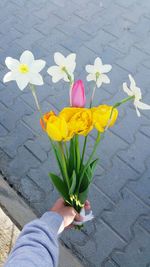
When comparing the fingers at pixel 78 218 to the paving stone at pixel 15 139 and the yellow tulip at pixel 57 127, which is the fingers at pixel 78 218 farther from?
the paving stone at pixel 15 139

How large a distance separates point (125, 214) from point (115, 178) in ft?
0.83

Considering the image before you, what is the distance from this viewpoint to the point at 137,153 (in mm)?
2402

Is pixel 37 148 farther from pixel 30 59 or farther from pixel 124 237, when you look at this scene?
pixel 30 59

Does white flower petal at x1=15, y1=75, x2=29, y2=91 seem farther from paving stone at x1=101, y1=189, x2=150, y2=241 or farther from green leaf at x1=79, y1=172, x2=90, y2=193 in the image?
paving stone at x1=101, y1=189, x2=150, y2=241

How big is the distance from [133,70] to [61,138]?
203 cm

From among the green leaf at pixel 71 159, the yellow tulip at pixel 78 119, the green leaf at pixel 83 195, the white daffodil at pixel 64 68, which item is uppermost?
the white daffodil at pixel 64 68

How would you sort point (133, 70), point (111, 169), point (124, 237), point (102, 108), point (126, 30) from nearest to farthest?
1. point (102, 108)
2. point (124, 237)
3. point (111, 169)
4. point (133, 70)
5. point (126, 30)

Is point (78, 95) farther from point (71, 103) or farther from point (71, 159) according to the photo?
point (71, 159)

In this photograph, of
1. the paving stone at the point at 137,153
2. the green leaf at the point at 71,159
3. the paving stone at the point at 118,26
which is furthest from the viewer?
the paving stone at the point at 118,26

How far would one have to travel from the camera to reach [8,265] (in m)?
1.05

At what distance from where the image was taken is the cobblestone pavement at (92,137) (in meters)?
2.04

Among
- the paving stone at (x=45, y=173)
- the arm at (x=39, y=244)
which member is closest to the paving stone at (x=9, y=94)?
the paving stone at (x=45, y=173)

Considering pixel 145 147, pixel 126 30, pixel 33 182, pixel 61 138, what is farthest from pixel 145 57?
pixel 61 138

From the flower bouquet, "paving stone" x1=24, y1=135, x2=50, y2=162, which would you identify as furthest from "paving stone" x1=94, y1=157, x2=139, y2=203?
the flower bouquet
